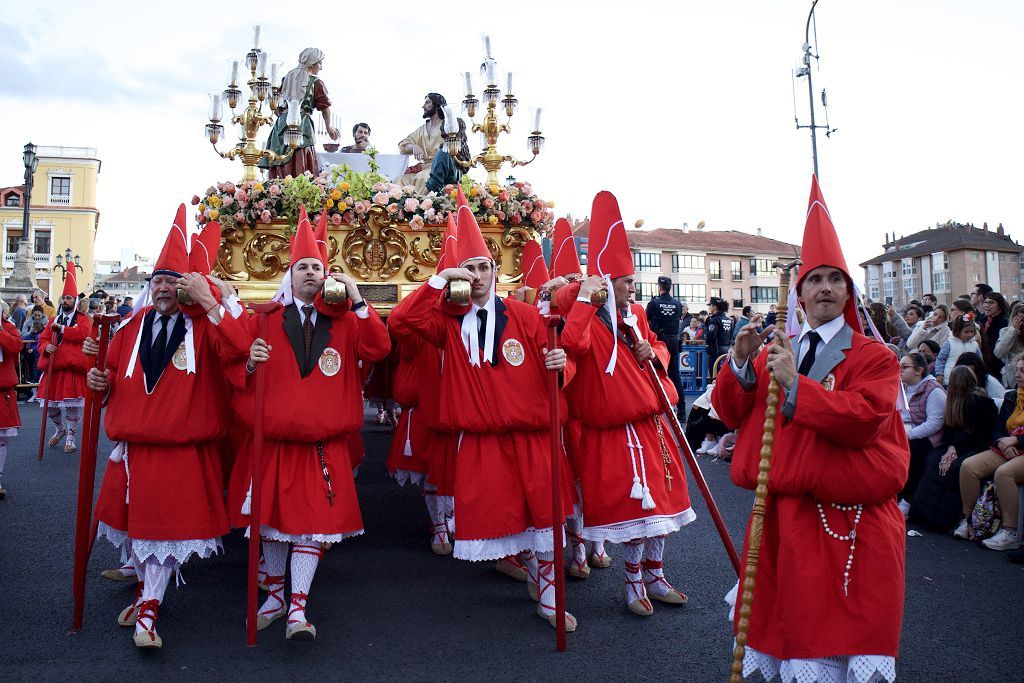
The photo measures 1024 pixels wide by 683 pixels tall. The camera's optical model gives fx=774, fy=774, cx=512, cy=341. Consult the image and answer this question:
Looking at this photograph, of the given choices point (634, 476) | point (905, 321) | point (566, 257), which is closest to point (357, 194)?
point (566, 257)

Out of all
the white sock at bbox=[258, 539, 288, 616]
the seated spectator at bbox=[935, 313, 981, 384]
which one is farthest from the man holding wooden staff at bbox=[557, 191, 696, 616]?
the seated spectator at bbox=[935, 313, 981, 384]

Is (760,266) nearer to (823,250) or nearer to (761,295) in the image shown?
(761,295)

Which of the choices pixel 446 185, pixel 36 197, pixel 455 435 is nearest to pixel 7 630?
pixel 455 435

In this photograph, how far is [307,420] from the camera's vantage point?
3.74m

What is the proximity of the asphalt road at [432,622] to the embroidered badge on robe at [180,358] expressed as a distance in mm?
1305

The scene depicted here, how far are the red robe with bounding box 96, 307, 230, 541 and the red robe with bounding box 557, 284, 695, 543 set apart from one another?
6.01ft

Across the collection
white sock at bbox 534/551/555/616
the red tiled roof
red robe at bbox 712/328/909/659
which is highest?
the red tiled roof

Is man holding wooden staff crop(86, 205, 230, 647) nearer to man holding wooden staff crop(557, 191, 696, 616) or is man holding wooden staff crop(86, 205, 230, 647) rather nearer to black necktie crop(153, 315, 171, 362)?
black necktie crop(153, 315, 171, 362)

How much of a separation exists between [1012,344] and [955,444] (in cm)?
145

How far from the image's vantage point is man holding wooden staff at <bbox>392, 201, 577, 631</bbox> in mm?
3822

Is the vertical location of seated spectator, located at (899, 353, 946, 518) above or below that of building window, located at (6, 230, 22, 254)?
below

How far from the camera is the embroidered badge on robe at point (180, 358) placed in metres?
3.81

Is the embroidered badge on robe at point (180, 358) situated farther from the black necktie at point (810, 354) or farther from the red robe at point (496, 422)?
the black necktie at point (810, 354)

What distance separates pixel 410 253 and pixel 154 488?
3.25 m
